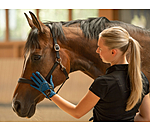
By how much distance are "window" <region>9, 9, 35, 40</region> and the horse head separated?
12.0ft

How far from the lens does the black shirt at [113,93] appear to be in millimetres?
708

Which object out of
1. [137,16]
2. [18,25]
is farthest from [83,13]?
[18,25]

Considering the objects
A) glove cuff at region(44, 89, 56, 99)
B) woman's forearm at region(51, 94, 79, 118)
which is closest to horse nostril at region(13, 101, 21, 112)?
glove cuff at region(44, 89, 56, 99)

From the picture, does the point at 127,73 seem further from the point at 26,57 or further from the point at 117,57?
the point at 26,57

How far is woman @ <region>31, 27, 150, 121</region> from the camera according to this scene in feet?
2.32

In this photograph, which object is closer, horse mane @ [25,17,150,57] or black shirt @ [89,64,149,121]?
black shirt @ [89,64,149,121]

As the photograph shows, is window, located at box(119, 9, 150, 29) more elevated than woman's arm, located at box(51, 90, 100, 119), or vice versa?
window, located at box(119, 9, 150, 29)

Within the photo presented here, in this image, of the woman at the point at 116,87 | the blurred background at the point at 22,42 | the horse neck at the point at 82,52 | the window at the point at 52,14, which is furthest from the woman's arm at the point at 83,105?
the window at the point at 52,14

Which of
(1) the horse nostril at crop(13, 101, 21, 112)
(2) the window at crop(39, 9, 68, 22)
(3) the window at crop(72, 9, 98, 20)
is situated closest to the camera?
(1) the horse nostril at crop(13, 101, 21, 112)

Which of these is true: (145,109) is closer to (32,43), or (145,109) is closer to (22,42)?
(32,43)

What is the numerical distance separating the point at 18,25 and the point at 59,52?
12.7ft

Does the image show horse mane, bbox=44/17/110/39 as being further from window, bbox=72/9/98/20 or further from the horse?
window, bbox=72/9/98/20

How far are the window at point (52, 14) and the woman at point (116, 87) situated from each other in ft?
12.2

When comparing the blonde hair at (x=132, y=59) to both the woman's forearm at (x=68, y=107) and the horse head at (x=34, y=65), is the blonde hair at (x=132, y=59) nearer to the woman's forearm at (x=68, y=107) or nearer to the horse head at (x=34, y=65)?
the woman's forearm at (x=68, y=107)
